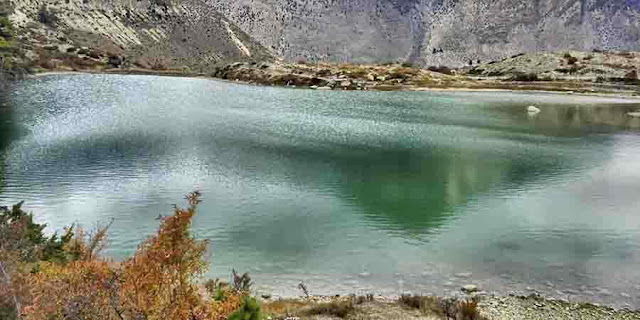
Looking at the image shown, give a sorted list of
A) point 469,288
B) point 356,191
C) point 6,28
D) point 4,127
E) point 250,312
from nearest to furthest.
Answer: point 250,312
point 469,288
point 356,191
point 4,127
point 6,28

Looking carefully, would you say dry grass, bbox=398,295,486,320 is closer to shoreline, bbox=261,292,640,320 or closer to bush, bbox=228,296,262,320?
shoreline, bbox=261,292,640,320

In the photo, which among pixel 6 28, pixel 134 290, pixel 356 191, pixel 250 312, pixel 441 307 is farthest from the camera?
pixel 6 28

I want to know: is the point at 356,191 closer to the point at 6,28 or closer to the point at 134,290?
the point at 134,290

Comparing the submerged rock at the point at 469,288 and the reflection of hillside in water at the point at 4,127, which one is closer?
the submerged rock at the point at 469,288

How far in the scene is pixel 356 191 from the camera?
38.2 meters

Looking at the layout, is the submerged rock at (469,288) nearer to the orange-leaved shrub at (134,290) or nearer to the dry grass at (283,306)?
the dry grass at (283,306)

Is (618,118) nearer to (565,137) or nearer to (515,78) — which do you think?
(565,137)

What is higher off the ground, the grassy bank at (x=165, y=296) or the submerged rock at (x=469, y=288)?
the grassy bank at (x=165, y=296)

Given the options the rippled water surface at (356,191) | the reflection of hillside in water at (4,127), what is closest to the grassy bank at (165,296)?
the rippled water surface at (356,191)

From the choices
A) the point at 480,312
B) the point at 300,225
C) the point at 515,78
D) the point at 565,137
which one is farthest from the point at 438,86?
the point at 480,312

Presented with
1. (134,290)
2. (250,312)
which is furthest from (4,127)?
(250,312)

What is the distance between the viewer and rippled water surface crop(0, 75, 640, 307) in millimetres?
24688

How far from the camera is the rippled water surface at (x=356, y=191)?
24.7m

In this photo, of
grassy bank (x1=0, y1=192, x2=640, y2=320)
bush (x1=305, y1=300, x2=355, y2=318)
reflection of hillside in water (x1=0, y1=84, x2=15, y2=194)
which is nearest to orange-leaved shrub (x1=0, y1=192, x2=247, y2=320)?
grassy bank (x1=0, y1=192, x2=640, y2=320)
